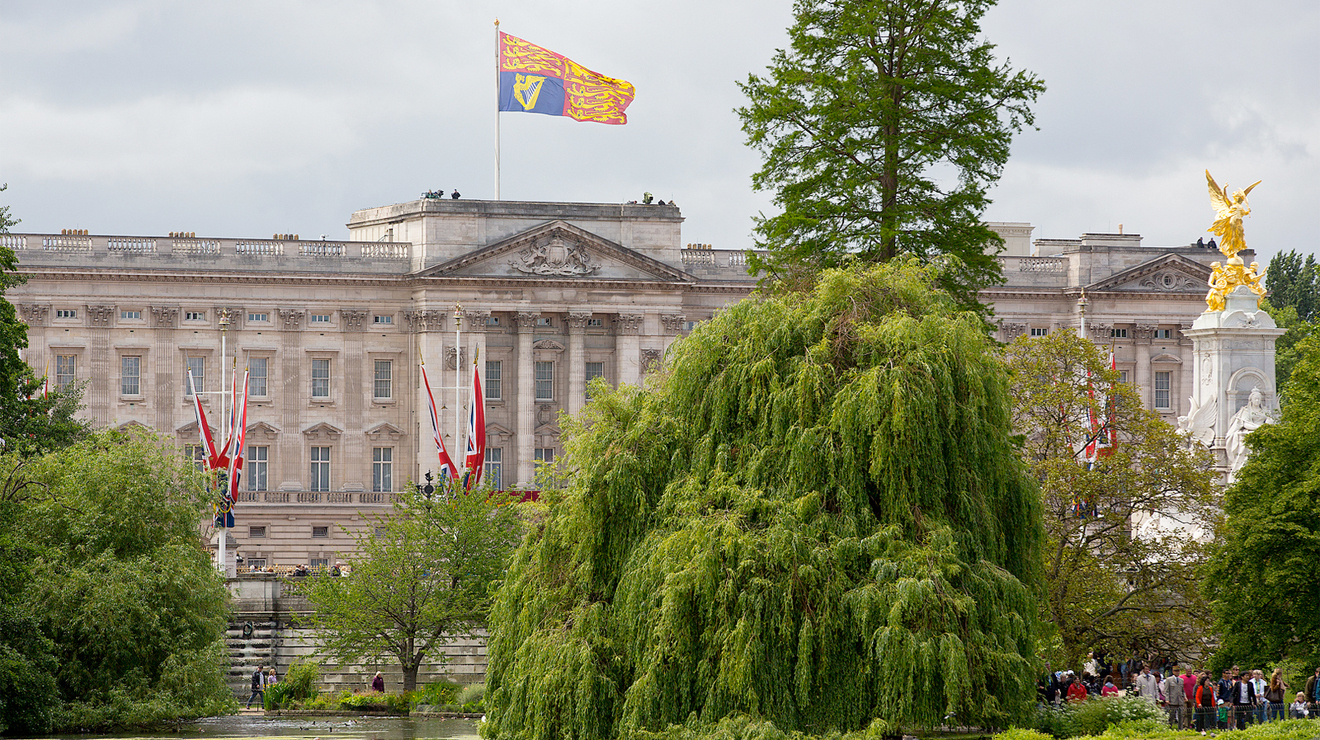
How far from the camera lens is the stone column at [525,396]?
305 feet

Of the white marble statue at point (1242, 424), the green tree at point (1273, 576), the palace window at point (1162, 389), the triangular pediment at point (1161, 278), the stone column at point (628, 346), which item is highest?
the triangular pediment at point (1161, 278)

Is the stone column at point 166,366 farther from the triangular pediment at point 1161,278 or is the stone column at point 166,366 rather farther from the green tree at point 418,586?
the triangular pediment at point 1161,278

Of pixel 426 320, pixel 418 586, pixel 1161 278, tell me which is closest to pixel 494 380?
pixel 426 320

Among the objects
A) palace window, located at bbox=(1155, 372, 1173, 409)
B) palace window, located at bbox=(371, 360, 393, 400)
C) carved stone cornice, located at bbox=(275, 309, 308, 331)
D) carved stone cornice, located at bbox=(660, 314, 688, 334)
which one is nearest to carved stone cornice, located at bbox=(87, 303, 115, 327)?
carved stone cornice, located at bbox=(275, 309, 308, 331)

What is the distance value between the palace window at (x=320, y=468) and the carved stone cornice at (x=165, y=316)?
8878mm

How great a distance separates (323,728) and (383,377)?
44167 millimetres

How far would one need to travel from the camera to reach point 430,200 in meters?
93.0

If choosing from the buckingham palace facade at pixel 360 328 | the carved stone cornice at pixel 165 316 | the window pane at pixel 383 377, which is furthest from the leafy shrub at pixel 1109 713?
the carved stone cornice at pixel 165 316

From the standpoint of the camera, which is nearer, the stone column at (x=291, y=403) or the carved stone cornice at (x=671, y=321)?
the stone column at (x=291, y=403)

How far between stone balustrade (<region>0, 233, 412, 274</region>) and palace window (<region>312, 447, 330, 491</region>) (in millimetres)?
8705

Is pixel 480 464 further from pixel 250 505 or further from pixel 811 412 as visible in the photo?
pixel 811 412

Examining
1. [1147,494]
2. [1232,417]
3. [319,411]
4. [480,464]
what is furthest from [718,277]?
[1147,494]

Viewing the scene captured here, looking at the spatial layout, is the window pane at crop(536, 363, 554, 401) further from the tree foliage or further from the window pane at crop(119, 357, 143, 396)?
the tree foliage

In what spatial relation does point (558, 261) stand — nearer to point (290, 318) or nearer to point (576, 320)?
point (576, 320)
